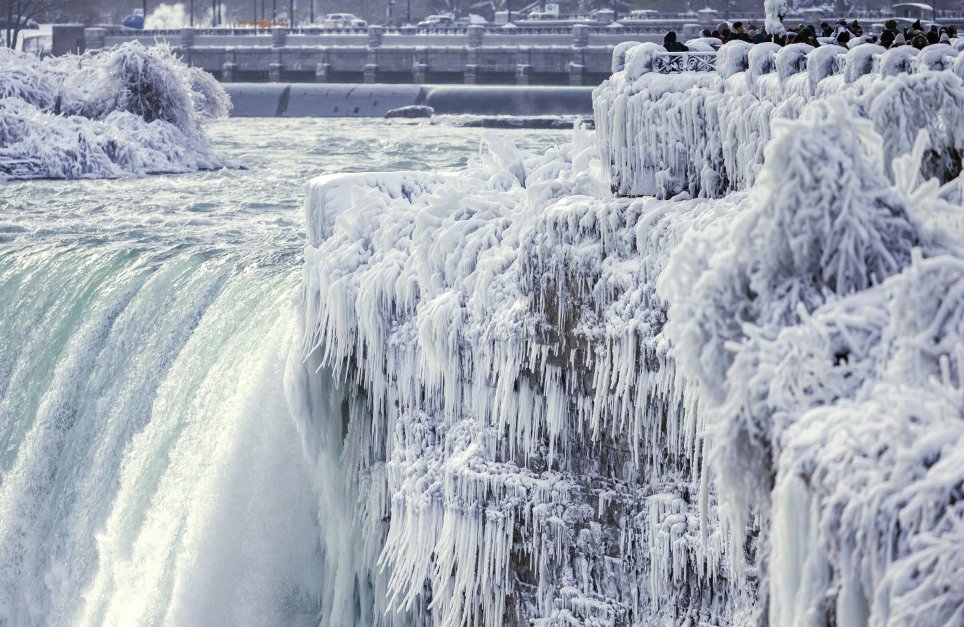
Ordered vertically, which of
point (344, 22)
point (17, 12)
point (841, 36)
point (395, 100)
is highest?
point (17, 12)

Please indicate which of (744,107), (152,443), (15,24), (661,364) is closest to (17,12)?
(15,24)

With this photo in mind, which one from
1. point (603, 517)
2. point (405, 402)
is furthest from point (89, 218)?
point (603, 517)

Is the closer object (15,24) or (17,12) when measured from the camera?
(15,24)

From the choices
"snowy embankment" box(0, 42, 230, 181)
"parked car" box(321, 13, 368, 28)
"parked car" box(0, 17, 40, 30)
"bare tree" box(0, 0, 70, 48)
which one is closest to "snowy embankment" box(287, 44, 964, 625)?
"snowy embankment" box(0, 42, 230, 181)

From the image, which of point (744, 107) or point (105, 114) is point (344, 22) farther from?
point (744, 107)

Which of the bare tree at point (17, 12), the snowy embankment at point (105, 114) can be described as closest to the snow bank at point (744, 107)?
the snowy embankment at point (105, 114)

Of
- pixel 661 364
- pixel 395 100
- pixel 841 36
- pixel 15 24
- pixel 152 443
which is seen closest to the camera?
pixel 661 364
